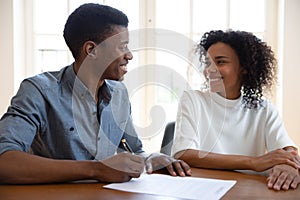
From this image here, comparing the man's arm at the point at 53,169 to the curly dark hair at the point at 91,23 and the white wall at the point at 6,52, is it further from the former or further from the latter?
the white wall at the point at 6,52

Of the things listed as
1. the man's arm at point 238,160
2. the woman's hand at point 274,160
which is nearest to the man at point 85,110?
the man's arm at point 238,160

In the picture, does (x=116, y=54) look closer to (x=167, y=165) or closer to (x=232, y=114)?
(x=167, y=165)

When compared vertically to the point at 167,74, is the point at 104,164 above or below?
below

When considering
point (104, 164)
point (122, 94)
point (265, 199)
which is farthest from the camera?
point (122, 94)

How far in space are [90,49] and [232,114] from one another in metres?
0.69

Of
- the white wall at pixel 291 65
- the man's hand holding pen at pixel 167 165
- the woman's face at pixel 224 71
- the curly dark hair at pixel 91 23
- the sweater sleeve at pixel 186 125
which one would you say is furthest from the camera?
the white wall at pixel 291 65

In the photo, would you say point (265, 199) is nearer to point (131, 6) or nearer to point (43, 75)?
point (43, 75)

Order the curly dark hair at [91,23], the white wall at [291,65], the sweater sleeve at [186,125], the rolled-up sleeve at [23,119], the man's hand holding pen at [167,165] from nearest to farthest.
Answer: the rolled-up sleeve at [23,119], the man's hand holding pen at [167,165], the curly dark hair at [91,23], the sweater sleeve at [186,125], the white wall at [291,65]

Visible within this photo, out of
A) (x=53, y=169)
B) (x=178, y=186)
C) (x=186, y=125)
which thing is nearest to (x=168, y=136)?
(x=186, y=125)

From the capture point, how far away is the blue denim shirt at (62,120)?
3.65 ft

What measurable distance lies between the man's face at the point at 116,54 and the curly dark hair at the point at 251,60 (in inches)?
24.4

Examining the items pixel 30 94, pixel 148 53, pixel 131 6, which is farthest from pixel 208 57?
pixel 131 6

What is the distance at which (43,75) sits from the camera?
129 cm

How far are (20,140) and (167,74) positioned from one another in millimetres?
740
